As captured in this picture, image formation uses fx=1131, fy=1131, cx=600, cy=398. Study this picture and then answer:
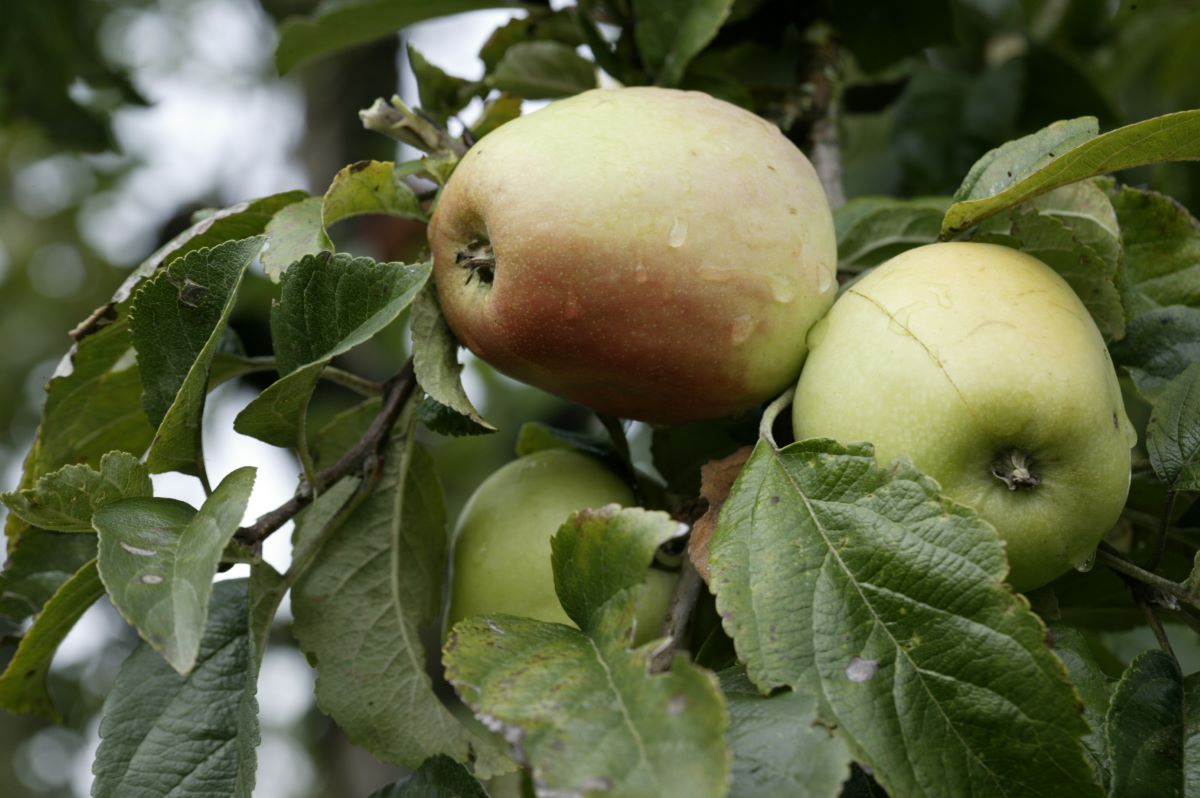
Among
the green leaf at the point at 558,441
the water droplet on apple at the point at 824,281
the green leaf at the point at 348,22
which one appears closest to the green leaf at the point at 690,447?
the green leaf at the point at 558,441

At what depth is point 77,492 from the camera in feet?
2.49

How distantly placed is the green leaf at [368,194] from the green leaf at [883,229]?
392 mm

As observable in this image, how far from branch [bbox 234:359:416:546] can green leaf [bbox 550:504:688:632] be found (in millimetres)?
226

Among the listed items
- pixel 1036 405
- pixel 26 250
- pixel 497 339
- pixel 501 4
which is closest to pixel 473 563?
pixel 497 339

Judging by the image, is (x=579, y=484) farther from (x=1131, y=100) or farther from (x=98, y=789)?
(x=1131, y=100)

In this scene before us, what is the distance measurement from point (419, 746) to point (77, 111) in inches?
53.0

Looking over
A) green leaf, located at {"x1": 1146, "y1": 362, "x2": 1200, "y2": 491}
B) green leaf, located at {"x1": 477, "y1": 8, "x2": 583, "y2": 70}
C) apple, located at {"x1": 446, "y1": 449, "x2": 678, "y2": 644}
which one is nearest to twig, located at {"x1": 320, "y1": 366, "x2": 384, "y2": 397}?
apple, located at {"x1": 446, "y1": 449, "x2": 678, "y2": 644}

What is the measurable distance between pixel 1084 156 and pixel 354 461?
1.97ft

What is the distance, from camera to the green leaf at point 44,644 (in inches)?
32.5

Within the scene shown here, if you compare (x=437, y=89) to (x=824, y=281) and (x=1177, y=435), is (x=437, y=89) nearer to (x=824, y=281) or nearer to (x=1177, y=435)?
(x=824, y=281)

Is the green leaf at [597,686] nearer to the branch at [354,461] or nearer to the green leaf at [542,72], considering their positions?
the branch at [354,461]

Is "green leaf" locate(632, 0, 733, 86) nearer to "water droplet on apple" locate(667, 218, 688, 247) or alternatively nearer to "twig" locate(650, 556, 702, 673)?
"water droplet on apple" locate(667, 218, 688, 247)

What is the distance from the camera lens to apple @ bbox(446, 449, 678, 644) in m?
0.92

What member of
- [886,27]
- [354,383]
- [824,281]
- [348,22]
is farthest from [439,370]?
[886,27]
